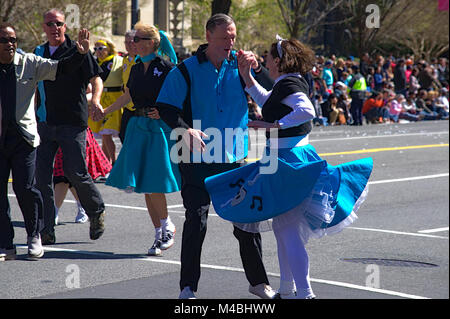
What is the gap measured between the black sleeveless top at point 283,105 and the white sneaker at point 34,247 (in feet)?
9.29

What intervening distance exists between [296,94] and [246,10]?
33.5 m

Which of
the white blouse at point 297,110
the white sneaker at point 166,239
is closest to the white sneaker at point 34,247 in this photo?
the white sneaker at point 166,239

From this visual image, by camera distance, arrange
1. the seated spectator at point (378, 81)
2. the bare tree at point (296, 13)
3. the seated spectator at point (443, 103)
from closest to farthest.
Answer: the seated spectator at point (378, 81) < the seated spectator at point (443, 103) < the bare tree at point (296, 13)

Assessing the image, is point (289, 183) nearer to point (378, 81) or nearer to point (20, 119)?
point (20, 119)

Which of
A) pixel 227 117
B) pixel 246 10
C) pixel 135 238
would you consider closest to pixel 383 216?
pixel 135 238

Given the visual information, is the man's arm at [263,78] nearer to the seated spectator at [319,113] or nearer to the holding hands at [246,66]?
the holding hands at [246,66]

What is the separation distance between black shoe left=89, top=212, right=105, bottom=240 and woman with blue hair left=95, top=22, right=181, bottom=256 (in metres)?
0.45

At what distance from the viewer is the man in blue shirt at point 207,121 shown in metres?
6.36

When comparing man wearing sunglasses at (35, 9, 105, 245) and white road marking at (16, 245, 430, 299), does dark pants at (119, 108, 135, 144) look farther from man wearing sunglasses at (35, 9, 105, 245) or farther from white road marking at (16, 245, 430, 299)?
white road marking at (16, 245, 430, 299)

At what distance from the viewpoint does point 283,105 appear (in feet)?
20.6

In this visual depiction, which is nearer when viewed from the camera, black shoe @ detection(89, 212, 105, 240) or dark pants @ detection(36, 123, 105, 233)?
dark pants @ detection(36, 123, 105, 233)

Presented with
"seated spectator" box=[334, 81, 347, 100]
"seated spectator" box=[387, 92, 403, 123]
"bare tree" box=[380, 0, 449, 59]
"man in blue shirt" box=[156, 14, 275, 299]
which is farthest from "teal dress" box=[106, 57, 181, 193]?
"bare tree" box=[380, 0, 449, 59]

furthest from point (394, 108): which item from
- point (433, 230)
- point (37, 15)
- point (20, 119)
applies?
point (20, 119)

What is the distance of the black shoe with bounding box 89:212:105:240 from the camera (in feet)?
Answer: 29.4
